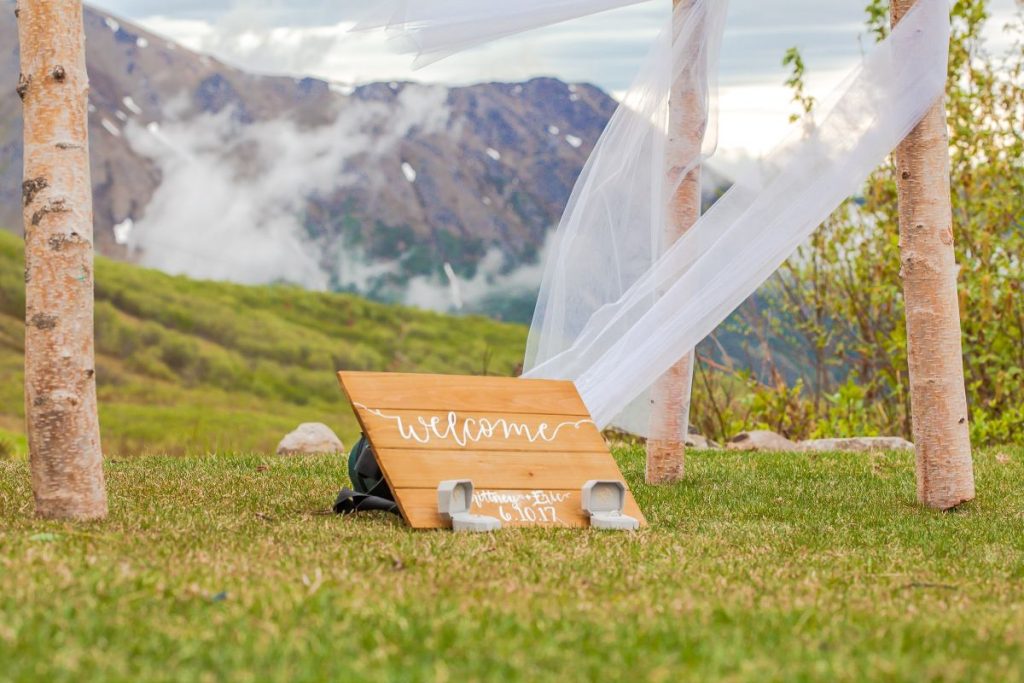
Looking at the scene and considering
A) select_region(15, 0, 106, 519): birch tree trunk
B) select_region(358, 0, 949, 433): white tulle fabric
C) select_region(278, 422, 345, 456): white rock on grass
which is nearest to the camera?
select_region(15, 0, 106, 519): birch tree trunk

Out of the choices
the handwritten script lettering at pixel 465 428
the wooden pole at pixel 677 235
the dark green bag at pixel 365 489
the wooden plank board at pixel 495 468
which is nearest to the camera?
the wooden plank board at pixel 495 468

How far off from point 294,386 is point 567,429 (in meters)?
32.2

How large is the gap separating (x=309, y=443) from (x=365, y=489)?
445cm

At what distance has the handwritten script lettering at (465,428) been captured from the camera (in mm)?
5609

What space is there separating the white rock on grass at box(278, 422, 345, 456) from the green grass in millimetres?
3861

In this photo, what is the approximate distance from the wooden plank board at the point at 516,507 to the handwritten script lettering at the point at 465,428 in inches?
13.0

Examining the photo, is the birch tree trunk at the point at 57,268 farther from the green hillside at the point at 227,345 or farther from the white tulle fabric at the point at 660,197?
the green hillside at the point at 227,345

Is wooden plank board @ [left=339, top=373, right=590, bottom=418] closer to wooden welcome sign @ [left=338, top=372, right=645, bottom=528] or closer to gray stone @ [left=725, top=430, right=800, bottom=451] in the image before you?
wooden welcome sign @ [left=338, top=372, right=645, bottom=528]

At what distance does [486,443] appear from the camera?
19.0ft

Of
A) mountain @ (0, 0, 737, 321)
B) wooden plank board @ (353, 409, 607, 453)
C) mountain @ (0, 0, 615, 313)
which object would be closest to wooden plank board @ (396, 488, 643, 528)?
wooden plank board @ (353, 409, 607, 453)

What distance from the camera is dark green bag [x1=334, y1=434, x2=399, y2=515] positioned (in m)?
5.82

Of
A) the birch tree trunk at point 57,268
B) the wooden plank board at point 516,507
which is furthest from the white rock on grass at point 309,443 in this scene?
the birch tree trunk at point 57,268

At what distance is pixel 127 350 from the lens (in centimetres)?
3503

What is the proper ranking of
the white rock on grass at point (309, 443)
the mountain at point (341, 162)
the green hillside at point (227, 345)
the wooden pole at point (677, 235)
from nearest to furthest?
the wooden pole at point (677, 235)
the white rock on grass at point (309, 443)
the green hillside at point (227, 345)
the mountain at point (341, 162)
